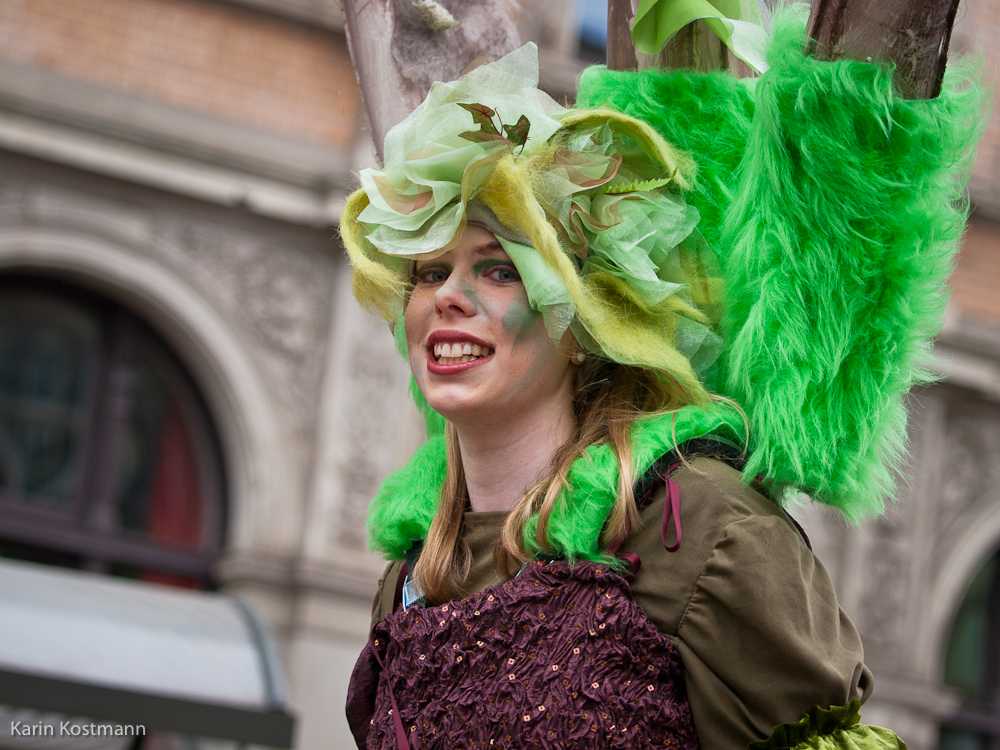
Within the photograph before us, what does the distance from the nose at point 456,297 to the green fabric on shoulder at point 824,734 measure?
0.63m

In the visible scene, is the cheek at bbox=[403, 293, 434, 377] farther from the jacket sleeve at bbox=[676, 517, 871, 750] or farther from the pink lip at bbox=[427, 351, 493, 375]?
the jacket sleeve at bbox=[676, 517, 871, 750]

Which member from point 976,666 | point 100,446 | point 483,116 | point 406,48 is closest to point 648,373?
point 483,116

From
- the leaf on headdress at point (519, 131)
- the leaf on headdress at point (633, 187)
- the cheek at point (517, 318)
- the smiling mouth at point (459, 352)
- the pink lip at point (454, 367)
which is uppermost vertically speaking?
the leaf on headdress at point (519, 131)

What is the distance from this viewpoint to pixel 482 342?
152cm

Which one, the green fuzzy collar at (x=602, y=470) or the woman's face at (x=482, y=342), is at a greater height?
the woman's face at (x=482, y=342)

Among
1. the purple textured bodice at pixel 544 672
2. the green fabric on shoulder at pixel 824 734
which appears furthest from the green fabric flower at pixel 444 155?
the green fabric on shoulder at pixel 824 734

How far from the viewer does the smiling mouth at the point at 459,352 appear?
1531 mm

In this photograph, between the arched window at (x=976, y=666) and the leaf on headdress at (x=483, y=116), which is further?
the arched window at (x=976, y=666)

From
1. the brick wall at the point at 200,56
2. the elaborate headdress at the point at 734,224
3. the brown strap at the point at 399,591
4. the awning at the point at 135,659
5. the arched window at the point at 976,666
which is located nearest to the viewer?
the elaborate headdress at the point at 734,224

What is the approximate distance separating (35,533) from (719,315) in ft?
14.9

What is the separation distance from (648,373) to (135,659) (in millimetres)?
3372

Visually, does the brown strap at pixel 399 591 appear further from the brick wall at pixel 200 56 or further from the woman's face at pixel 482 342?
the brick wall at pixel 200 56

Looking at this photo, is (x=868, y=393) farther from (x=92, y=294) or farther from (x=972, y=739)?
(x=972, y=739)

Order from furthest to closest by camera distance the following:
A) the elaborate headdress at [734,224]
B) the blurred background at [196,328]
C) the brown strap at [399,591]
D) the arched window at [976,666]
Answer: the arched window at [976,666] < the blurred background at [196,328] < the brown strap at [399,591] < the elaborate headdress at [734,224]
